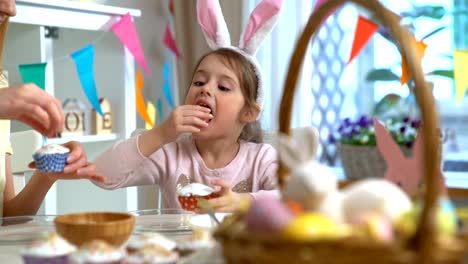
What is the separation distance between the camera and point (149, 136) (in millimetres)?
1813

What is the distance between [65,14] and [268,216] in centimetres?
184

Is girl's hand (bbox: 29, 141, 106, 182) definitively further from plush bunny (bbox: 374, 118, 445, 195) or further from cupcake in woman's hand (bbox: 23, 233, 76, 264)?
plush bunny (bbox: 374, 118, 445, 195)

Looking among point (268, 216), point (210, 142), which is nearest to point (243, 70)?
point (210, 142)

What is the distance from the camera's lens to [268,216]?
0.73 meters

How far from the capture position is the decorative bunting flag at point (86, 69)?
8.02ft

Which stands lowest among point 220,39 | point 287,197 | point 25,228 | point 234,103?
point 25,228

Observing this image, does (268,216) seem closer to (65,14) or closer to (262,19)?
(262,19)

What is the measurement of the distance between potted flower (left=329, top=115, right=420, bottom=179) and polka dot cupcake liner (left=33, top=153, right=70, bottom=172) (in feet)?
5.31

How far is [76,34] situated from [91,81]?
0.33 meters

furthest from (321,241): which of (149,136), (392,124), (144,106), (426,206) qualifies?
(144,106)

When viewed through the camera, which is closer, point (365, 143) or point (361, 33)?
point (361, 33)

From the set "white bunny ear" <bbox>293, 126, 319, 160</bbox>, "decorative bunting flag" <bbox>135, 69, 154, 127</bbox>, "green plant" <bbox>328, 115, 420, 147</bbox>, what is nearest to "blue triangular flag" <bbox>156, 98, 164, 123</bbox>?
"decorative bunting flag" <bbox>135, 69, 154, 127</bbox>

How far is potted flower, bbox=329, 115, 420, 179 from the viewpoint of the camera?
2691mm

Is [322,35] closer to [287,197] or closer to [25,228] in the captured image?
[25,228]
